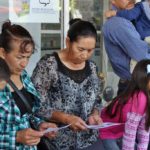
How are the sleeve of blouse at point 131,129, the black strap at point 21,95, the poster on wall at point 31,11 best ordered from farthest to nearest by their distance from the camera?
the poster on wall at point 31,11, the sleeve of blouse at point 131,129, the black strap at point 21,95

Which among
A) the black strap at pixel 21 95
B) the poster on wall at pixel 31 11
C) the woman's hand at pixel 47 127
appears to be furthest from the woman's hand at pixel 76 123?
the poster on wall at pixel 31 11

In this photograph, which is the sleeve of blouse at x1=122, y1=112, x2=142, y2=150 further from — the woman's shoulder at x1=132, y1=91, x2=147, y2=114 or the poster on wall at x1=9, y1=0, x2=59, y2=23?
the poster on wall at x1=9, y1=0, x2=59, y2=23

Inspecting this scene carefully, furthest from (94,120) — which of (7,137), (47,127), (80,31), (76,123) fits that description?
(7,137)

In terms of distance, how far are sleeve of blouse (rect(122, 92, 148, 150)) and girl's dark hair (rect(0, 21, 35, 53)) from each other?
0.86m

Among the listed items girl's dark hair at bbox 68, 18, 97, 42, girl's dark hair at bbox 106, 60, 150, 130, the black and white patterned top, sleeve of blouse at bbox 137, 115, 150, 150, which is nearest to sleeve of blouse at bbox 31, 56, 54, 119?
the black and white patterned top

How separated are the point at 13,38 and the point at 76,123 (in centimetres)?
63

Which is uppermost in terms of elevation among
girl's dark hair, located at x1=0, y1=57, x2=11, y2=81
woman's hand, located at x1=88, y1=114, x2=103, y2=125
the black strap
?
girl's dark hair, located at x1=0, y1=57, x2=11, y2=81

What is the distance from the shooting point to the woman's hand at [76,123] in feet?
8.87

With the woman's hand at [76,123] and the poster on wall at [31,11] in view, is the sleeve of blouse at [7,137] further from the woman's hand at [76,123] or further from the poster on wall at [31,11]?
the poster on wall at [31,11]

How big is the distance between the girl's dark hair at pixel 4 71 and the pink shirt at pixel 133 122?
3.14 ft

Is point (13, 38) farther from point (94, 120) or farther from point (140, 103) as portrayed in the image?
point (140, 103)

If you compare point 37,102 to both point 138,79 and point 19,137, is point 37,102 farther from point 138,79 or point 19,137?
point 138,79

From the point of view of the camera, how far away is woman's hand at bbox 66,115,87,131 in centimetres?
271

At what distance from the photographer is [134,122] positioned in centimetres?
298
